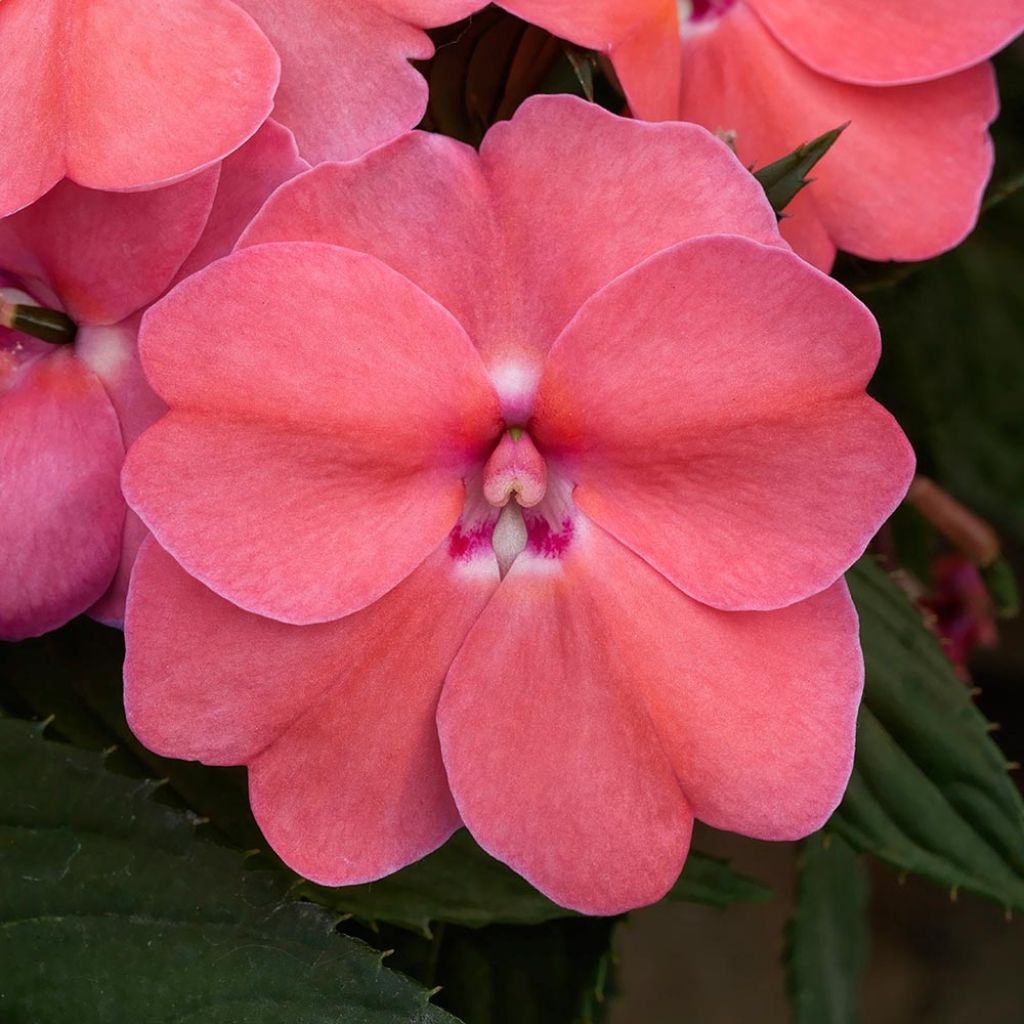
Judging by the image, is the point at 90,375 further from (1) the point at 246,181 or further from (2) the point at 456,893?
(2) the point at 456,893

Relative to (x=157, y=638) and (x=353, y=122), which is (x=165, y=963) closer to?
(x=157, y=638)

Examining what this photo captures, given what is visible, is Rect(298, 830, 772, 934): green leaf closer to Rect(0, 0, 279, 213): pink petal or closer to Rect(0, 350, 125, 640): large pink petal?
Rect(0, 350, 125, 640): large pink petal

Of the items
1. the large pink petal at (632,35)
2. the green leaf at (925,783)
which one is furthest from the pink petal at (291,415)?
the green leaf at (925,783)

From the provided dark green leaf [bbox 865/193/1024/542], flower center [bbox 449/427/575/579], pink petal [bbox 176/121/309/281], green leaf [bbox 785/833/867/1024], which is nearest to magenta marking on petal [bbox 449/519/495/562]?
flower center [bbox 449/427/575/579]

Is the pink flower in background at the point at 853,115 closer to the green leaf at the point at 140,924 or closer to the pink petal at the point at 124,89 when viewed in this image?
the pink petal at the point at 124,89

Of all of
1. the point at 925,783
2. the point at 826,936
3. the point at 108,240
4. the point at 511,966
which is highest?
the point at 108,240

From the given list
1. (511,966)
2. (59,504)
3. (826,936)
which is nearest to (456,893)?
(511,966)

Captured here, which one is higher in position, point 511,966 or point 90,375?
point 90,375
